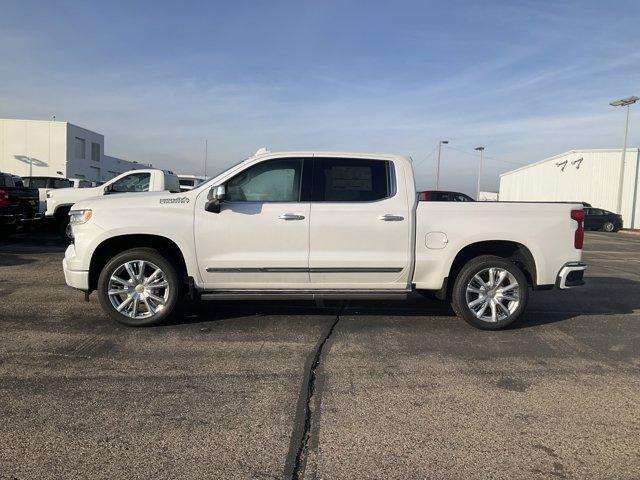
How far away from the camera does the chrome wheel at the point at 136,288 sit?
5.67 metres

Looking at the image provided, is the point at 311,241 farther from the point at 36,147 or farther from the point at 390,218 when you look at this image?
the point at 36,147

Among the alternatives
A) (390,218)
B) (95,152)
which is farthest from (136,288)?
(95,152)

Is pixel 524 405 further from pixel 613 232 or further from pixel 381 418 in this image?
pixel 613 232

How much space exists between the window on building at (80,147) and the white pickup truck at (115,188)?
44.5 m

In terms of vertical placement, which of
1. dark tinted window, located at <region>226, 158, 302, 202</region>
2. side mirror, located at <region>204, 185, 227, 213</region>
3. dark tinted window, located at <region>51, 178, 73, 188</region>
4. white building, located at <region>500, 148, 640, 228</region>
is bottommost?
side mirror, located at <region>204, 185, 227, 213</region>

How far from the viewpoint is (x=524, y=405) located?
3867 mm

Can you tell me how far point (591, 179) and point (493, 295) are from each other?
1598 inches

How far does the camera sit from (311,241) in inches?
224

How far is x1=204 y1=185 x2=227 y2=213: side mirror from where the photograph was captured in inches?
216

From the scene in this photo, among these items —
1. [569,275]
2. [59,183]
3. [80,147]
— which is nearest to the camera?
[569,275]

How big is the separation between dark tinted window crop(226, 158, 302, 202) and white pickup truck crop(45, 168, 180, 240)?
7793 mm

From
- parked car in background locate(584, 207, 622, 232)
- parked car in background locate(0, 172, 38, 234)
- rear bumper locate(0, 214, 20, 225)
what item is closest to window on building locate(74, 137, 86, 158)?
parked car in background locate(0, 172, 38, 234)

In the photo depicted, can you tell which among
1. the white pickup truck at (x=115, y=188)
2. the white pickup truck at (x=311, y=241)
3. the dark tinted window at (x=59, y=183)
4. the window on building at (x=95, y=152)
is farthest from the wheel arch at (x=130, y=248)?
the window on building at (x=95, y=152)

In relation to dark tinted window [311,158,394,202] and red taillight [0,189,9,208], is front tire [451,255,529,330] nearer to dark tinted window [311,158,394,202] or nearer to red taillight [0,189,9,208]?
dark tinted window [311,158,394,202]
